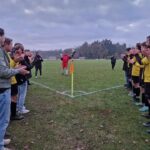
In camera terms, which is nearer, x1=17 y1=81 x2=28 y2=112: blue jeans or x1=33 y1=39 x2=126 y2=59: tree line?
x1=17 y1=81 x2=28 y2=112: blue jeans

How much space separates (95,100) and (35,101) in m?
2.42

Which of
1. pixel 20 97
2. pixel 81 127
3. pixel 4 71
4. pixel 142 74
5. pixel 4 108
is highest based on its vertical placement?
pixel 4 71

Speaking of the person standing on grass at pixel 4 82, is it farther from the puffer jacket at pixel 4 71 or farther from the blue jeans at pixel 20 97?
the blue jeans at pixel 20 97

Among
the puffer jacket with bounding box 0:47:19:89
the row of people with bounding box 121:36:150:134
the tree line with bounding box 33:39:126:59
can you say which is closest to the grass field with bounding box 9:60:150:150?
the row of people with bounding box 121:36:150:134

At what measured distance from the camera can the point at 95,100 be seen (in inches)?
505

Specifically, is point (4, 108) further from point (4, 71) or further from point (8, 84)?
point (4, 71)

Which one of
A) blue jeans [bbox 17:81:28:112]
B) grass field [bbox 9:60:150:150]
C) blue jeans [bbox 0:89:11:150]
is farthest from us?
blue jeans [bbox 17:81:28:112]

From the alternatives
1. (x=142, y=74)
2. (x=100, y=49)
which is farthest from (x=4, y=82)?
(x=100, y=49)

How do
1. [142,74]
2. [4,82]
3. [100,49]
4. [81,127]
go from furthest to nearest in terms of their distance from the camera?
1. [100,49]
2. [142,74]
3. [81,127]
4. [4,82]

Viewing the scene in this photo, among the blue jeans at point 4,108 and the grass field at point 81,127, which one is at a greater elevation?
the blue jeans at point 4,108

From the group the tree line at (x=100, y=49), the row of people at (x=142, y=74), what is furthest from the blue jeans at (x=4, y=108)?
the tree line at (x=100, y=49)

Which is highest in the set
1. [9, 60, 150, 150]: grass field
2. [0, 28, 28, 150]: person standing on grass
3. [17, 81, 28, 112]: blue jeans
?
[0, 28, 28, 150]: person standing on grass

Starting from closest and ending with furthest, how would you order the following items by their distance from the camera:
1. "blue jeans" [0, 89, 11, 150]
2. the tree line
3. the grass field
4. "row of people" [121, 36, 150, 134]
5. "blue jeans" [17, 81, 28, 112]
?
"blue jeans" [0, 89, 11, 150] → the grass field → "row of people" [121, 36, 150, 134] → "blue jeans" [17, 81, 28, 112] → the tree line

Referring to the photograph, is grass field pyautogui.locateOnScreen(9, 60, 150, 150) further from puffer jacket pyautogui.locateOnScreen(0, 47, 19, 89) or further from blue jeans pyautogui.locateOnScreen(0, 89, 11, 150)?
puffer jacket pyautogui.locateOnScreen(0, 47, 19, 89)
